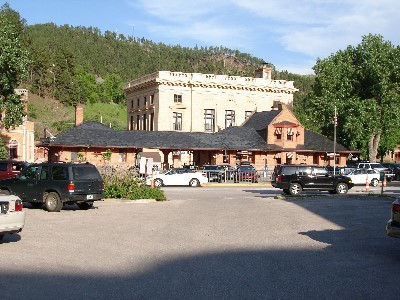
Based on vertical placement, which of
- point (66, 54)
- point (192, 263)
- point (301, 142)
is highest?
point (66, 54)

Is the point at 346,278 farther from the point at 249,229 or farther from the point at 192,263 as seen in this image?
the point at 249,229

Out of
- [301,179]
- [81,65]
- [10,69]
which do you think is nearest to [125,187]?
[301,179]

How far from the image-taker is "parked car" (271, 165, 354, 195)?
3203 centimetres

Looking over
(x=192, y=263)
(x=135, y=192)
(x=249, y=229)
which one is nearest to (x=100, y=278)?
(x=192, y=263)

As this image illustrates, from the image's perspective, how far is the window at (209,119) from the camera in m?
84.4

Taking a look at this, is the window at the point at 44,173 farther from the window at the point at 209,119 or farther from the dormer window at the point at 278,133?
the window at the point at 209,119

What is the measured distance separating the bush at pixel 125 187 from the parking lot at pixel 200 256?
6.20 meters

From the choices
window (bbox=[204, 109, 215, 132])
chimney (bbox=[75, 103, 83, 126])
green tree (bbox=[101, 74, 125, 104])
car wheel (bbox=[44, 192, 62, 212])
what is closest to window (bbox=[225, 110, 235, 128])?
window (bbox=[204, 109, 215, 132])

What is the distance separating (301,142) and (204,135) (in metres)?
11.4

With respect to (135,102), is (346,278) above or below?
below

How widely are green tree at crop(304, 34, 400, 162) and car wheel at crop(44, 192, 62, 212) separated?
4899 cm

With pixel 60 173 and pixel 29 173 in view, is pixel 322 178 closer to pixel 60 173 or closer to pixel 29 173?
pixel 60 173

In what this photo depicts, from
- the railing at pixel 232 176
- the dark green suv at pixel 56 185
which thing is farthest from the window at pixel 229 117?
the dark green suv at pixel 56 185

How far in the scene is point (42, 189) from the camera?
21406 millimetres
